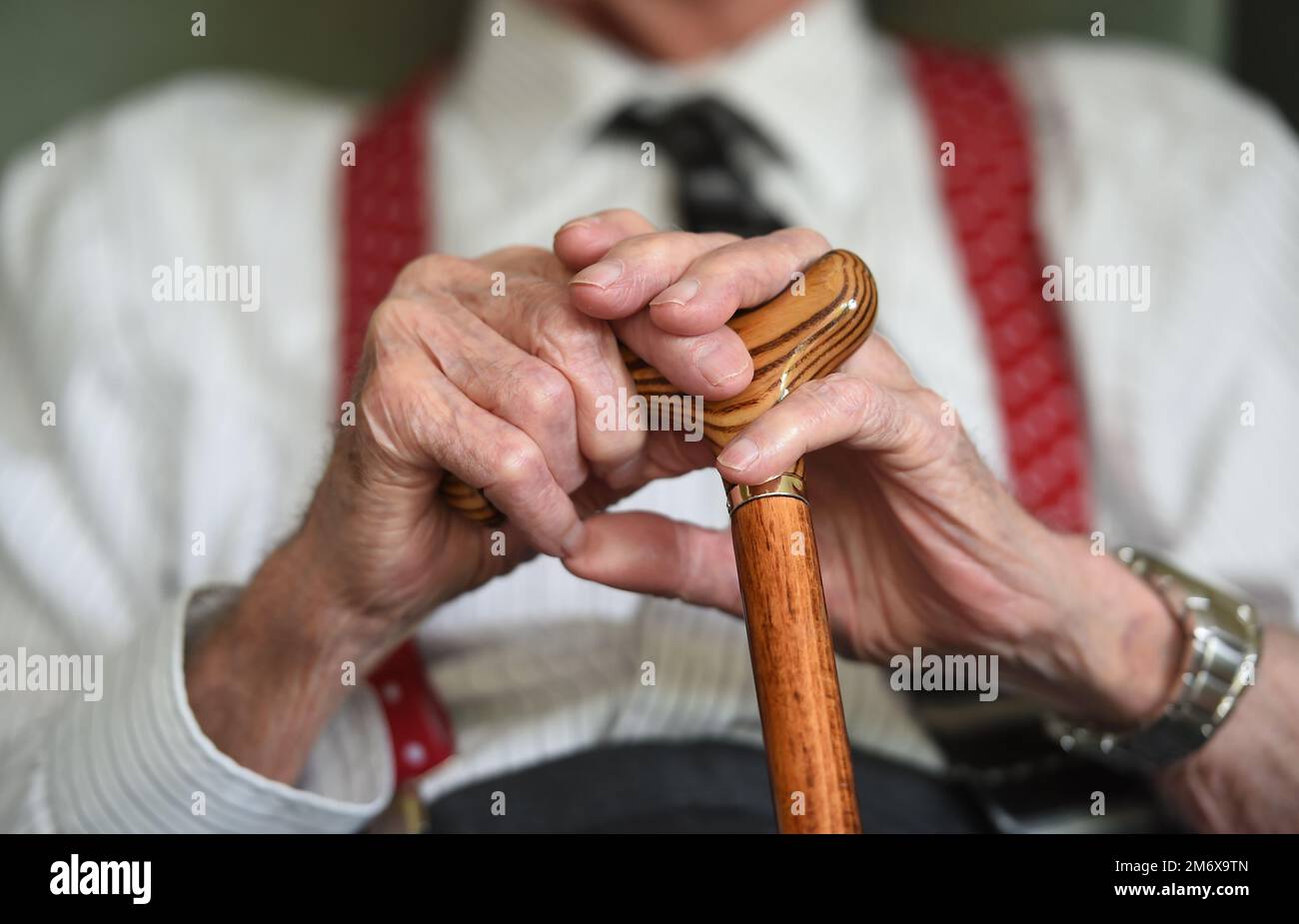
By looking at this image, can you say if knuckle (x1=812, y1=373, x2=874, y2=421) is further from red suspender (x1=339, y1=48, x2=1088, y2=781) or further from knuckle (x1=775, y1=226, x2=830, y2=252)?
red suspender (x1=339, y1=48, x2=1088, y2=781)

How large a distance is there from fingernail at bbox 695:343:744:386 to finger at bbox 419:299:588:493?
0.19 ft

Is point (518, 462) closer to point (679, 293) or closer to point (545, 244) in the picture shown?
point (679, 293)

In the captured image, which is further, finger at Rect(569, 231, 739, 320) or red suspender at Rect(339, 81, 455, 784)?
red suspender at Rect(339, 81, 455, 784)

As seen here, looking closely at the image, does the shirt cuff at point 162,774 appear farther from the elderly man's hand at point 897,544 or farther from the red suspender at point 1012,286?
the red suspender at point 1012,286

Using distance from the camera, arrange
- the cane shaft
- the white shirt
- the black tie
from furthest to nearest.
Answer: the black tie
the white shirt
the cane shaft

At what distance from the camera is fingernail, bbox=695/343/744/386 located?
466 millimetres

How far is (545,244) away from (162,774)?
436 millimetres

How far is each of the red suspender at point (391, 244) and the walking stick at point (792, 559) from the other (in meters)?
0.29

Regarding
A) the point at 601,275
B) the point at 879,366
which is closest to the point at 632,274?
the point at 601,275

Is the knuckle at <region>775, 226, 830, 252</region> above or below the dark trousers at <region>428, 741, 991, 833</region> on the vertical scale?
above

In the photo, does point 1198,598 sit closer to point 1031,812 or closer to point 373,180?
point 1031,812

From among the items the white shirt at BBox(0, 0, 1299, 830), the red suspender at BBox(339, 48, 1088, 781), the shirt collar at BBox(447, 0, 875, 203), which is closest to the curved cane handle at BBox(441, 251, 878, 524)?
the white shirt at BBox(0, 0, 1299, 830)
